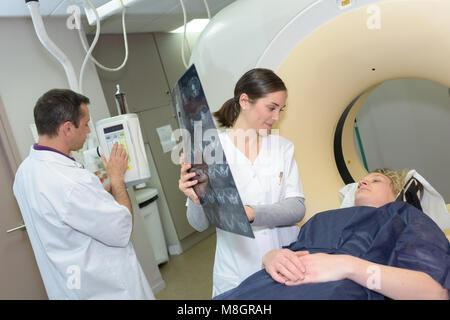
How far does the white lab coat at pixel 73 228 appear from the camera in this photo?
4.37 feet

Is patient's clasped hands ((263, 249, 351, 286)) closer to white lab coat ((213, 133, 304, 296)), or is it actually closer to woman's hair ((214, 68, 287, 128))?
white lab coat ((213, 133, 304, 296))

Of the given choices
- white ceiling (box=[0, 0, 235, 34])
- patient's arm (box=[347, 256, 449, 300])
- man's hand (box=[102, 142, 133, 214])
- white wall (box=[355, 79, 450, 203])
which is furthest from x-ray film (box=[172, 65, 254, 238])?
white wall (box=[355, 79, 450, 203])

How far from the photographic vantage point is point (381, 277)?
962 mm

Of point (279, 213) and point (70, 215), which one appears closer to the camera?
point (279, 213)

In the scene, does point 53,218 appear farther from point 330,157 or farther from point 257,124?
point 330,157

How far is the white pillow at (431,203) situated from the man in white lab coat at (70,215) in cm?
94

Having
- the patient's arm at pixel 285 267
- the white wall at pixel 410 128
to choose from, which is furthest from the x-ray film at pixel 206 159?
the white wall at pixel 410 128

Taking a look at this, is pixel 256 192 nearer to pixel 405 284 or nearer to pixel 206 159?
pixel 206 159

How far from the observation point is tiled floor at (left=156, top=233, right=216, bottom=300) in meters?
2.72

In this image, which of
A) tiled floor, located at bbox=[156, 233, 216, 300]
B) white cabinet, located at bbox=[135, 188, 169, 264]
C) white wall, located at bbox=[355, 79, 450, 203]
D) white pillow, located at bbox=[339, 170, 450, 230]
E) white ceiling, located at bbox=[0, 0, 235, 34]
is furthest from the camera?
white cabinet, located at bbox=[135, 188, 169, 264]

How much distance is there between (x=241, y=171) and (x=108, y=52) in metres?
2.24

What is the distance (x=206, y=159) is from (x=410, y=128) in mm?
2110

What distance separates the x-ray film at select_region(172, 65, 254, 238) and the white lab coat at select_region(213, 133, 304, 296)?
0.75 feet

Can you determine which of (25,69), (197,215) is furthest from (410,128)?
(25,69)
